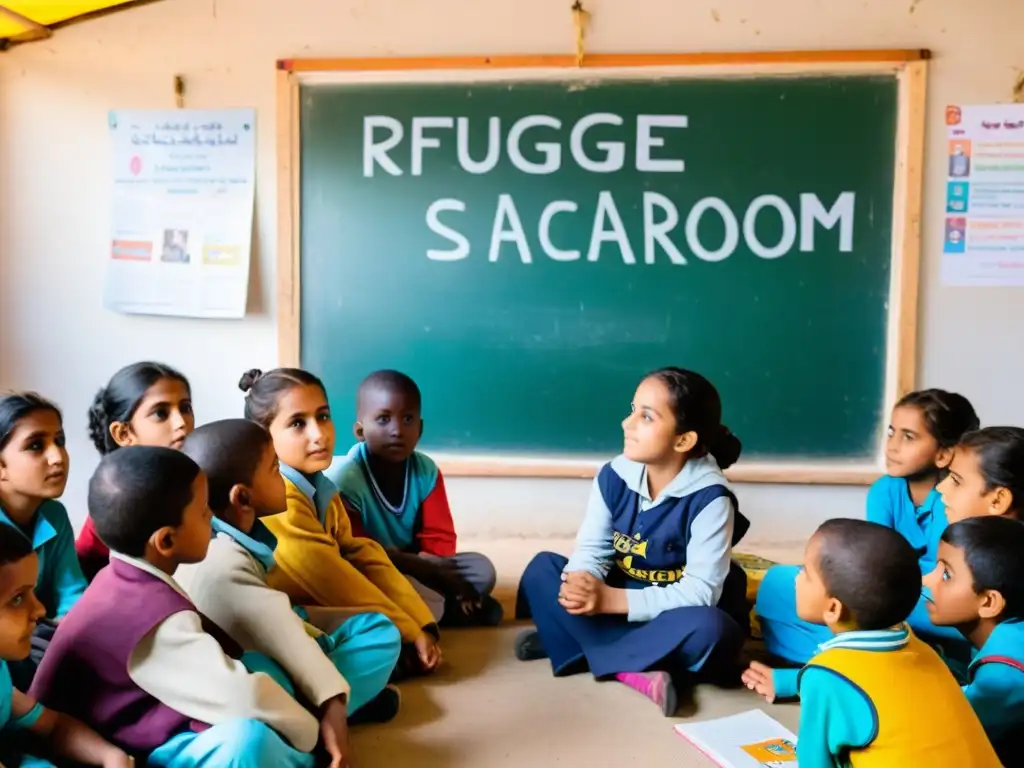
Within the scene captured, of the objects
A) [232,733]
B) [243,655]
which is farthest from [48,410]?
[232,733]

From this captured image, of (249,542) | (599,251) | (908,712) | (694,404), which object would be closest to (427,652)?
(249,542)

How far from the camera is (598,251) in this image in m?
2.84

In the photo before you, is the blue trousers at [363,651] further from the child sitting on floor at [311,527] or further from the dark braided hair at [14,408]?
the dark braided hair at [14,408]

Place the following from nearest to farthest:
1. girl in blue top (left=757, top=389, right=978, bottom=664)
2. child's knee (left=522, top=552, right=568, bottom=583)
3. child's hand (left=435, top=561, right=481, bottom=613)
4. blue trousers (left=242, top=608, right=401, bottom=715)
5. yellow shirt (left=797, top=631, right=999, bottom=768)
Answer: yellow shirt (left=797, top=631, right=999, bottom=768)
blue trousers (left=242, top=608, right=401, bottom=715)
girl in blue top (left=757, top=389, right=978, bottom=664)
child's knee (left=522, top=552, right=568, bottom=583)
child's hand (left=435, top=561, right=481, bottom=613)

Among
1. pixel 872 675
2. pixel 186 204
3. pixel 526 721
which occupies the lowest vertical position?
pixel 526 721

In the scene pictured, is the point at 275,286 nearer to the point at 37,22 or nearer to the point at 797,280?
the point at 37,22

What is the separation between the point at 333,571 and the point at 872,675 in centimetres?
107

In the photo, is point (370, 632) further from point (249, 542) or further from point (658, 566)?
point (658, 566)

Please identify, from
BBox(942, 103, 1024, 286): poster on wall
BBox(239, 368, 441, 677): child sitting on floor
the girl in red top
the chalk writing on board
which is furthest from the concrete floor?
BBox(942, 103, 1024, 286): poster on wall

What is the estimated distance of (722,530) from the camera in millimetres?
1811

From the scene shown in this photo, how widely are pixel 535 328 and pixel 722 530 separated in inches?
48.6

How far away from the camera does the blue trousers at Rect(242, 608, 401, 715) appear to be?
160 centimetres

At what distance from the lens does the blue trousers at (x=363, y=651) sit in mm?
1600

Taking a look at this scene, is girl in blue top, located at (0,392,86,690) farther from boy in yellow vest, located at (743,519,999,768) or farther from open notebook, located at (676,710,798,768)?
boy in yellow vest, located at (743,519,999,768)
